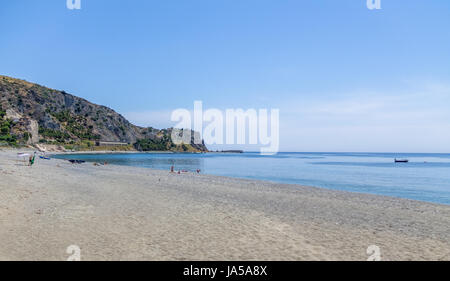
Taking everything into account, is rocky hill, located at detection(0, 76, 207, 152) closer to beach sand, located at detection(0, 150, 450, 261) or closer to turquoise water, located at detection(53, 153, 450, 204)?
turquoise water, located at detection(53, 153, 450, 204)

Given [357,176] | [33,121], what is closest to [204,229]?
[357,176]

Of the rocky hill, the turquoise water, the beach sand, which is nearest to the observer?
the beach sand

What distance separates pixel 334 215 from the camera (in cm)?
1538

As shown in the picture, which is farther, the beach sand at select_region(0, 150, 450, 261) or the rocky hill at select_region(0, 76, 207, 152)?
the rocky hill at select_region(0, 76, 207, 152)

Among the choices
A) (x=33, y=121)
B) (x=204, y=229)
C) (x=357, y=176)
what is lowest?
(x=357, y=176)

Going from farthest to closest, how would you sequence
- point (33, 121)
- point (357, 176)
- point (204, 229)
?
point (33, 121) → point (357, 176) → point (204, 229)

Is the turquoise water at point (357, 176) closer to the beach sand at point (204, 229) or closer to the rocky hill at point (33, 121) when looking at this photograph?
the beach sand at point (204, 229)

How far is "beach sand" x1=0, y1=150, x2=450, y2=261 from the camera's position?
8711 mm

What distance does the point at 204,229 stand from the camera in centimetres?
1138

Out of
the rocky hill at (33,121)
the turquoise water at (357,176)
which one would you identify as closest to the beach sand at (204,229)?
the turquoise water at (357,176)

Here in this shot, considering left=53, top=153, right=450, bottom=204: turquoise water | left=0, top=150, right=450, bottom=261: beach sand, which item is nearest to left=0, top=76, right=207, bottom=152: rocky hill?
left=53, top=153, right=450, bottom=204: turquoise water

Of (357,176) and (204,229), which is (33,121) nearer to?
(357,176)
